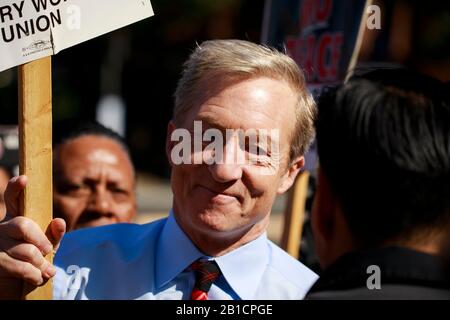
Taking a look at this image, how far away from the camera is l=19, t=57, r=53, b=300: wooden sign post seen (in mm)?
2182

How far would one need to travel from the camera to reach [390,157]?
5.40ft

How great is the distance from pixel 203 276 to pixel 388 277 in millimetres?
935

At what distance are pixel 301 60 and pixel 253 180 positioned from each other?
5.12 ft

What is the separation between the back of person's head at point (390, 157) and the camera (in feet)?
5.39

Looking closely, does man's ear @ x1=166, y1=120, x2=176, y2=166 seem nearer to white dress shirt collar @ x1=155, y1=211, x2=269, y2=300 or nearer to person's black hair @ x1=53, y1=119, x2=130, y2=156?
white dress shirt collar @ x1=155, y1=211, x2=269, y2=300

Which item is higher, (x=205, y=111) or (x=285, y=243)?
(x=205, y=111)

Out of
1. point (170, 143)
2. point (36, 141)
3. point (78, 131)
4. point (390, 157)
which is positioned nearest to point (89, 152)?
point (78, 131)

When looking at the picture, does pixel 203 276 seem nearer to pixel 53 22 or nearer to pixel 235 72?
pixel 235 72

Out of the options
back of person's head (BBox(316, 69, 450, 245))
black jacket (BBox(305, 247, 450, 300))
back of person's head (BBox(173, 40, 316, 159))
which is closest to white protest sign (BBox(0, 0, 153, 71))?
back of person's head (BBox(173, 40, 316, 159))

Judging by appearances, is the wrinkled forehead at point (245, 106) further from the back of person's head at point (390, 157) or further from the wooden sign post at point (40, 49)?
the back of person's head at point (390, 157)

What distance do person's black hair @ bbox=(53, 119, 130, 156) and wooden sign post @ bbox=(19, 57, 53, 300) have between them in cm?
153
